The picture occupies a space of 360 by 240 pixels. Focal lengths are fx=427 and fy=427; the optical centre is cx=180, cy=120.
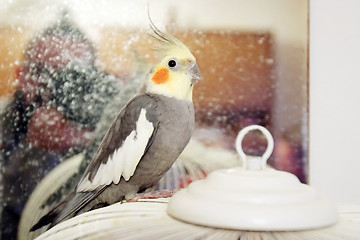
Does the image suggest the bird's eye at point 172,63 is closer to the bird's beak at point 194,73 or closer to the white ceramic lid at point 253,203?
the bird's beak at point 194,73

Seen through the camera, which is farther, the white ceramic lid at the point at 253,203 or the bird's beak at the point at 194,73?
the bird's beak at the point at 194,73

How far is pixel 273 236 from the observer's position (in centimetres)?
47

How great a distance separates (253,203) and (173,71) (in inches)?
23.9

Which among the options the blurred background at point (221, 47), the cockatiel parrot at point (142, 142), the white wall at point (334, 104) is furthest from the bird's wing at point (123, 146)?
the white wall at point (334, 104)

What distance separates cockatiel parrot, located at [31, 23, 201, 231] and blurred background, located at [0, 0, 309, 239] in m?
0.04

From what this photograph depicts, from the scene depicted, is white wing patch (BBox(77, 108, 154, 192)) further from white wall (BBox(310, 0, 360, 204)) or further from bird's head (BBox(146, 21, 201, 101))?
white wall (BBox(310, 0, 360, 204))

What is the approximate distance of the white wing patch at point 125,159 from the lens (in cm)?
100

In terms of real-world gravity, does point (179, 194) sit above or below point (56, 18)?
below

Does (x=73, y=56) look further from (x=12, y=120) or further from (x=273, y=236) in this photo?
(x=273, y=236)

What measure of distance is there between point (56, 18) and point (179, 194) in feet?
2.24

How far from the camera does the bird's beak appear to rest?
1064mm

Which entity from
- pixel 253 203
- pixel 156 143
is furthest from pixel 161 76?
pixel 253 203

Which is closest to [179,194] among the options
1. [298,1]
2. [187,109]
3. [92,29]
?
[187,109]

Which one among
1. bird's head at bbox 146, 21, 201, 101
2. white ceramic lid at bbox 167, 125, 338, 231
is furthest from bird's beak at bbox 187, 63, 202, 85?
white ceramic lid at bbox 167, 125, 338, 231
